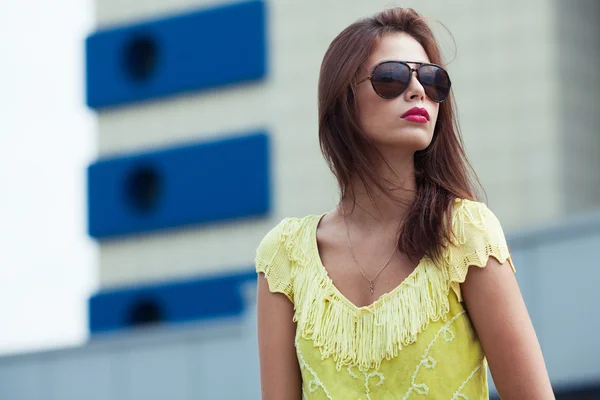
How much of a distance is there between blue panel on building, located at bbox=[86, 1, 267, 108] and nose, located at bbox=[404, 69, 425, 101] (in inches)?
923

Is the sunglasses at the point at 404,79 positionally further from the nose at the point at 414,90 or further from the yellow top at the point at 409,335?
the yellow top at the point at 409,335

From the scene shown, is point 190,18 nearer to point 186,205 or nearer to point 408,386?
point 186,205

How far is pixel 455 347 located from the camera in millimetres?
2748

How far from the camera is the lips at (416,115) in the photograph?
287 cm

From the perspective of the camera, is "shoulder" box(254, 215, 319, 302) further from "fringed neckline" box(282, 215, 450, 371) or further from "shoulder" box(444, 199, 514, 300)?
"shoulder" box(444, 199, 514, 300)

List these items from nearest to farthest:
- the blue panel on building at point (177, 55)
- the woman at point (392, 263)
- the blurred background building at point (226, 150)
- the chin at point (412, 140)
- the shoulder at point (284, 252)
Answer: the woman at point (392, 263) < the chin at point (412, 140) < the shoulder at point (284, 252) < the blurred background building at point (226, 150) < the blue panel on building at point (177, 55)

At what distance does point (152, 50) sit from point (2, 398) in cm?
952

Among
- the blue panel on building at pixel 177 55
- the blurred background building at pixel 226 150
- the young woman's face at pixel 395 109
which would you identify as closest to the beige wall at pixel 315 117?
the blurred background building at pixel 226 150

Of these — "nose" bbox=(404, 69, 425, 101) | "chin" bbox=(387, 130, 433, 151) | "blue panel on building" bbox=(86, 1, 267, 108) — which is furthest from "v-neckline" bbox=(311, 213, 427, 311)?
"blue panel on building" bbox=(86, 1, 267, 108)

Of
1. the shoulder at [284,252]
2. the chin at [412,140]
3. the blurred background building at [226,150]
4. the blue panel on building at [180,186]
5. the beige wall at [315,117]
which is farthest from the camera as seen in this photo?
the blue panel on building at [180,186]

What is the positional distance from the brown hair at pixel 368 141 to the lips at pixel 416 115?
10 centimetres

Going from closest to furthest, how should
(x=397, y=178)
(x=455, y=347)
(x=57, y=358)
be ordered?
(x=455, y=347), (x=397, y=178), (x=57, y=358)

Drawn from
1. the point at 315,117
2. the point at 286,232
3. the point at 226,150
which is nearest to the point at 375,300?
the point at 286,232

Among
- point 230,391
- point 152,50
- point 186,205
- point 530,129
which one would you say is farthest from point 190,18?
point 230,391
